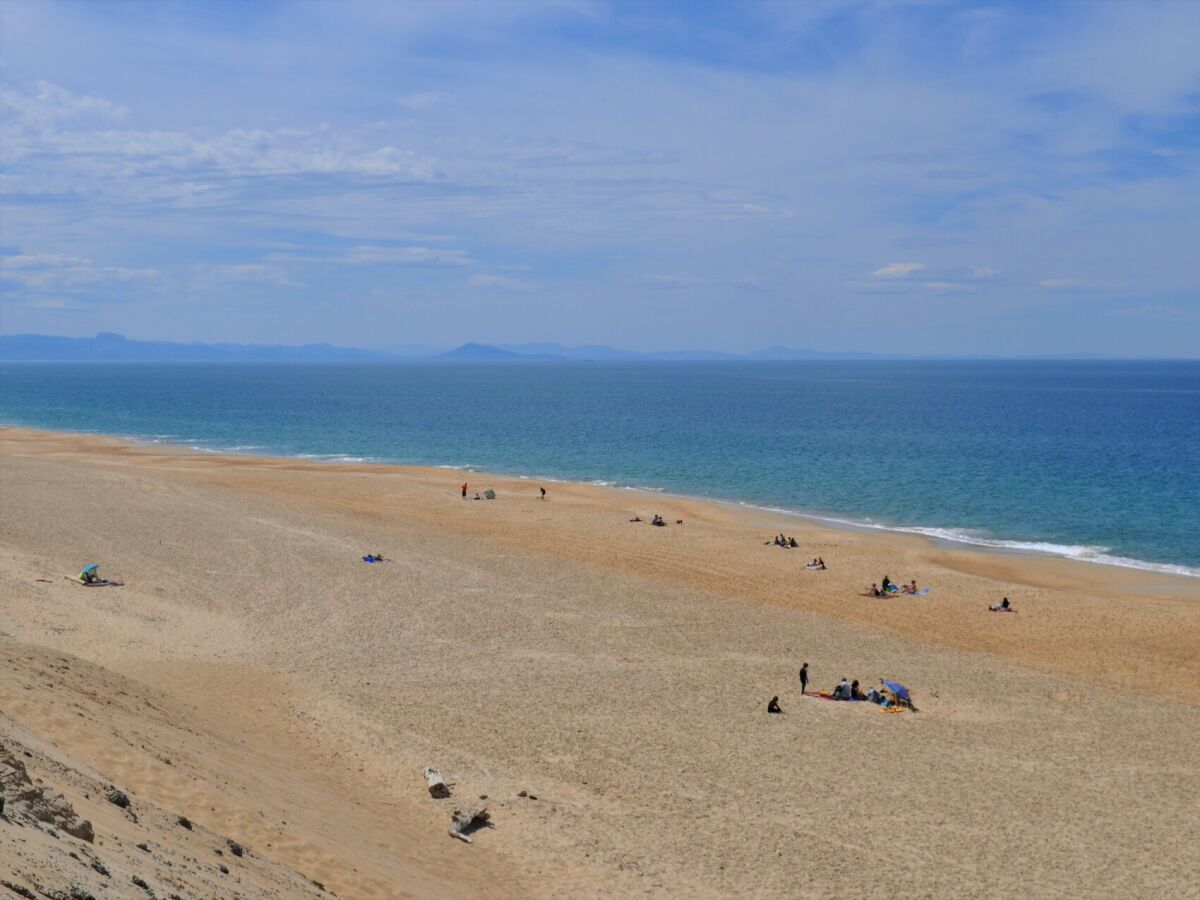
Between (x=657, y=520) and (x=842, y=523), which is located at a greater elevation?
(x=657, y=520)

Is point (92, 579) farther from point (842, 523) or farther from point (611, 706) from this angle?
point (842, 523)

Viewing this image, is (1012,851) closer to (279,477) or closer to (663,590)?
(663,590)

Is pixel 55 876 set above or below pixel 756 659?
above

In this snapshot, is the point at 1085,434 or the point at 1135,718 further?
the point at 1085,434

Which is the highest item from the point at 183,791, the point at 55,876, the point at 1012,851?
the point at 55,876

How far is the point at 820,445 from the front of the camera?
8244cm

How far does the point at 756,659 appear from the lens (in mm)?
25703

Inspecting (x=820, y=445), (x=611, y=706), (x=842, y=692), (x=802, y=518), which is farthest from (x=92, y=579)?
(x=820, y=445)

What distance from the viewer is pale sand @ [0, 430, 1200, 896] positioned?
14.6m

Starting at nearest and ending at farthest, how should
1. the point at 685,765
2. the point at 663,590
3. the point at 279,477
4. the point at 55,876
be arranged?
the point at 55,876
the point at 685,765
the point at 663,590
the point at 279,477

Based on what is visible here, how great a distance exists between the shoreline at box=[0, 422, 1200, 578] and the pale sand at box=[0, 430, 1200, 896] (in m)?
1.78

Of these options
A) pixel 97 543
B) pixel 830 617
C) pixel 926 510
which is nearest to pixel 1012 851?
pixel 830 617

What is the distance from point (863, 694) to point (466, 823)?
453 inches

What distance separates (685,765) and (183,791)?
29.1ft
